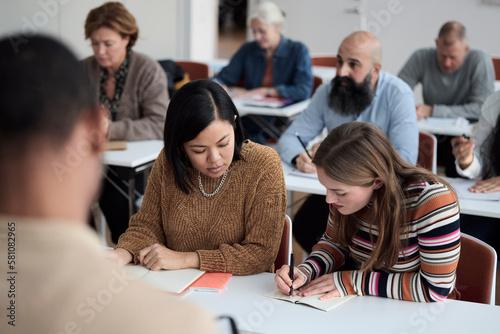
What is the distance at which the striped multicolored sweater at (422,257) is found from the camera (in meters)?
1.58

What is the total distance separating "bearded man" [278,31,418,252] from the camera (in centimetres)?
298

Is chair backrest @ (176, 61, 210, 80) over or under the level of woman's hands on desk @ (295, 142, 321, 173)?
over

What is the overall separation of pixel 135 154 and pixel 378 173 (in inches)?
66.2

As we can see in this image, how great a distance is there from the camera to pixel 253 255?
184 cm

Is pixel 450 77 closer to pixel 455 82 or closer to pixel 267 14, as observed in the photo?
pixel 455 82

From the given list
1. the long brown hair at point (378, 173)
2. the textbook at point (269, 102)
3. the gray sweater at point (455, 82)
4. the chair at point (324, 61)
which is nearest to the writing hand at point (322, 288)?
the long brown hair at point (378, 173)

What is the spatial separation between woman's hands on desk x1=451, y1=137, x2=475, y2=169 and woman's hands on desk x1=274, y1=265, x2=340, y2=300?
49.2 inches

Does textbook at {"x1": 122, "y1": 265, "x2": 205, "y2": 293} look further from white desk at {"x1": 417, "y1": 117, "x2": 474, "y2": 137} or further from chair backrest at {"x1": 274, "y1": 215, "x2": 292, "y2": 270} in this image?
white desk at {"x1": 417, "y1": 117, "x2": 474, "y2": 137}

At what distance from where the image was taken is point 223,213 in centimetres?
194

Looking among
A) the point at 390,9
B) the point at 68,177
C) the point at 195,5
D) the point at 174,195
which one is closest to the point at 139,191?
the point at 174,195

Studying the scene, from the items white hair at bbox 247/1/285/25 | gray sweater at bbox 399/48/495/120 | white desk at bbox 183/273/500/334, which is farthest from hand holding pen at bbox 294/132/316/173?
white hair at bbox 247/1/285/25

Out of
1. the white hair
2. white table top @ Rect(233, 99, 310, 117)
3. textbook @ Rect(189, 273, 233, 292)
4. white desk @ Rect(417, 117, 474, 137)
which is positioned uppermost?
the white hair

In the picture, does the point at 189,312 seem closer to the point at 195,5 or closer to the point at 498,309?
the point at 498,309

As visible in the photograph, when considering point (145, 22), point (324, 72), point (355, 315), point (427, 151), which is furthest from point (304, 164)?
point (145, 22)
